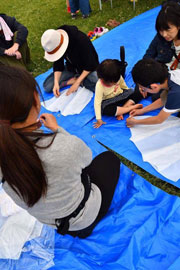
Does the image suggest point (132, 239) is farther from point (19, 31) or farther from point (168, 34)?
point (19, 31)

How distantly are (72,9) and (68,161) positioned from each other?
495 cm

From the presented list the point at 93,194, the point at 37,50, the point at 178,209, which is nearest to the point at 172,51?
the point at 178,209

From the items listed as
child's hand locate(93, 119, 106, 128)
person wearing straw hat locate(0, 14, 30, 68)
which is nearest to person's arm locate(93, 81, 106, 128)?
child's hand locate(93, 119, 106, 128)

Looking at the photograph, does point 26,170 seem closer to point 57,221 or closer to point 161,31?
point 57,221

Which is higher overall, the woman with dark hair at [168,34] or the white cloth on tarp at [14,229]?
the woman with dark hair at [168,34]

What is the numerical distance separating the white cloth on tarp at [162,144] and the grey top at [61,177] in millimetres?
829

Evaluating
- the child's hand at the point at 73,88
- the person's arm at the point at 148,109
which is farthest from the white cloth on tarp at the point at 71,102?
the person's arm at the point at 148,109

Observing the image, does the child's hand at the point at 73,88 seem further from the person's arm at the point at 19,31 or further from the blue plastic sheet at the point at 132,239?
the blue plastic sheet at the point at 132,239

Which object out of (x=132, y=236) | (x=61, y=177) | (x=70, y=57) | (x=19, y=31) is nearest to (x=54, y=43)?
(x=70, y=57)

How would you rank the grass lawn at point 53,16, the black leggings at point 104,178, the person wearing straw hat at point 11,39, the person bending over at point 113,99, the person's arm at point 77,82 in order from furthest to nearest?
1. the grass lawn at point 53,16
2. the person wearing straw hat at point 11,39
3. the person's arm at point 77,82
4. the person bending over at point 113,99
5. the black leggings at point 104,178

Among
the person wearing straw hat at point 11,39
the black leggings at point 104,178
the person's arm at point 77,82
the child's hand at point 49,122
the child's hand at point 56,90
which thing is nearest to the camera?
the child's hand at point 49,122

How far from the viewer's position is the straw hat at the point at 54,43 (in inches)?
80.7

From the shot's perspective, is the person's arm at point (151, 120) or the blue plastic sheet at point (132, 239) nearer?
the blue plastic sheet at point (132, 239)

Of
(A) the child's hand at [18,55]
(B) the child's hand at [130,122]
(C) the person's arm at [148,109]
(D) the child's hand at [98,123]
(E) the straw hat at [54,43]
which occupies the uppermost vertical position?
(E) the straw hat at [54,43]
